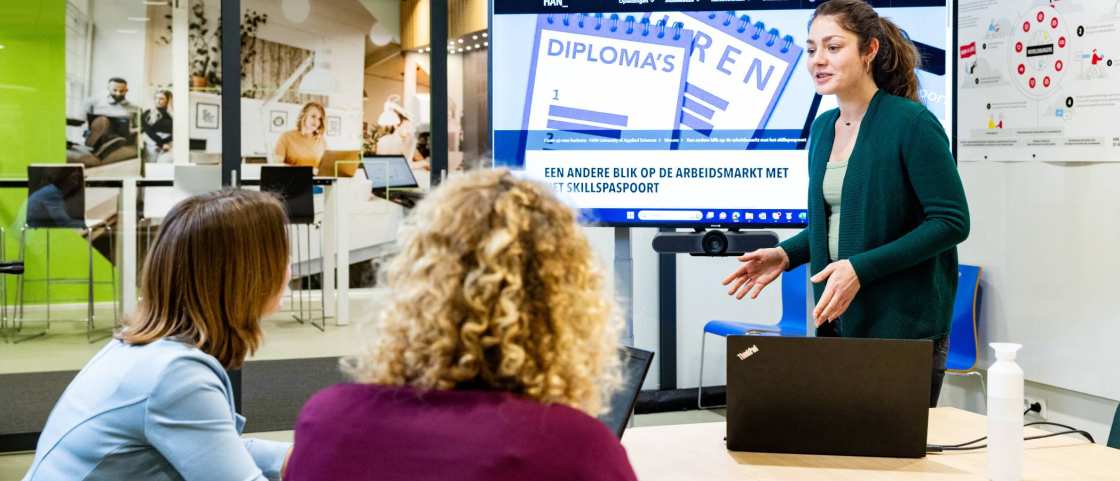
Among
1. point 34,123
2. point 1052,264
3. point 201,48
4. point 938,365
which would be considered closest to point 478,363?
point 938,365

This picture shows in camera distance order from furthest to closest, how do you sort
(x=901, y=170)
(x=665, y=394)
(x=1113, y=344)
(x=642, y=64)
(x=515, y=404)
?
1. (x=665, y=394)
2. (x=1113, y=344)
3. (x=642, y=64)
4. (x=901, y=170)
5. (x=515, y=404)

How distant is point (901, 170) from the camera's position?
224 cm

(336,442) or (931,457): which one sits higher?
(336,442)

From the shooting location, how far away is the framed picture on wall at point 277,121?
7.09 m

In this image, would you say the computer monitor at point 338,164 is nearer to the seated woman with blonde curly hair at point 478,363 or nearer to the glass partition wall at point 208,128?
the glass partition wall at point 208,128

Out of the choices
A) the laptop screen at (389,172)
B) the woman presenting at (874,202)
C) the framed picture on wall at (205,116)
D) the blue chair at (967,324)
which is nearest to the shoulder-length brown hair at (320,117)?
the laptop screen at (389,172)

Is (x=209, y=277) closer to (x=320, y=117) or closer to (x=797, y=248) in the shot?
(x=797, y=248)

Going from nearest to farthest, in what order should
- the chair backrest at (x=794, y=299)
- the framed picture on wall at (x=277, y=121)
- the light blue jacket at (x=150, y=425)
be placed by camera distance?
the light blue jacket at (x=150, y=425) → the chair backrest at (x=794, y=299) → the framed picture on wall at (x=277, y=121)

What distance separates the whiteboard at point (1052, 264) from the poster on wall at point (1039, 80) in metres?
0.09

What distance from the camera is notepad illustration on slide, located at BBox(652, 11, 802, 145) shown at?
2.95m

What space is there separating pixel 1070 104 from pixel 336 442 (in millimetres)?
3785

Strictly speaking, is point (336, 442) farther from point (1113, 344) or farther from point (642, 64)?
point (1113, 344)

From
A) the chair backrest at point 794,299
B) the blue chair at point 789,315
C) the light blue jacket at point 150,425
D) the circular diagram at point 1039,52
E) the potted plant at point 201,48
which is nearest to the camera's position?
the light blue jacket at point 150,425

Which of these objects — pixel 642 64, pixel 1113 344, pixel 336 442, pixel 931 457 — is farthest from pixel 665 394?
pixel 336 442
